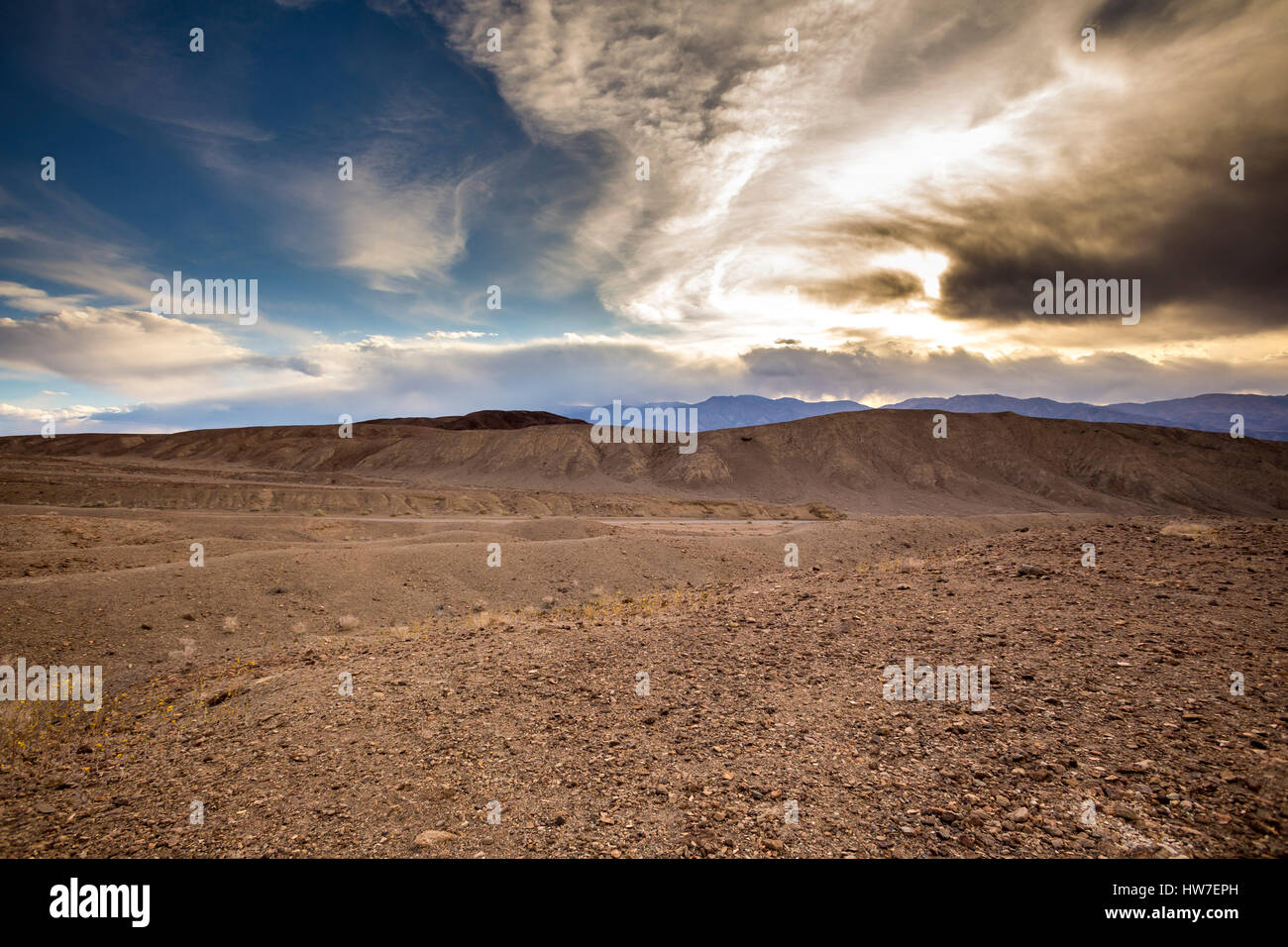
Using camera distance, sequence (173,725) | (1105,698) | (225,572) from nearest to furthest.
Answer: (1105,698) → (173,725) → (225,572)

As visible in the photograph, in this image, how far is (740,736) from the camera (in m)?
5.24

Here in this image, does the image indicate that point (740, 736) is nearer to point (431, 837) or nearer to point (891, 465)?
point (431, 837)

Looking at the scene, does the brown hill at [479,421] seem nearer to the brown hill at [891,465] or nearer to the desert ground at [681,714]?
the brown hill at [891,465]

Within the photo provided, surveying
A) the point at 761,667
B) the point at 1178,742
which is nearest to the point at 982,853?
the point at 1178,742

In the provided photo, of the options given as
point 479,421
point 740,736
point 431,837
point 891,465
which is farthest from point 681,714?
point 479,421

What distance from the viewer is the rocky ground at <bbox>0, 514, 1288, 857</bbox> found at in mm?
3830

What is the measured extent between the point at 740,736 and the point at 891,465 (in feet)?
253

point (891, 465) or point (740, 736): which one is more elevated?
point (891, 465)

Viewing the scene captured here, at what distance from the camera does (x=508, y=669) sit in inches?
287

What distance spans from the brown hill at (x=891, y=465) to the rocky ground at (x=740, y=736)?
187 feet

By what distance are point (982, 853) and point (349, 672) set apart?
7.11 metres

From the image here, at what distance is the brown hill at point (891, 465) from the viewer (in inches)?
2581
